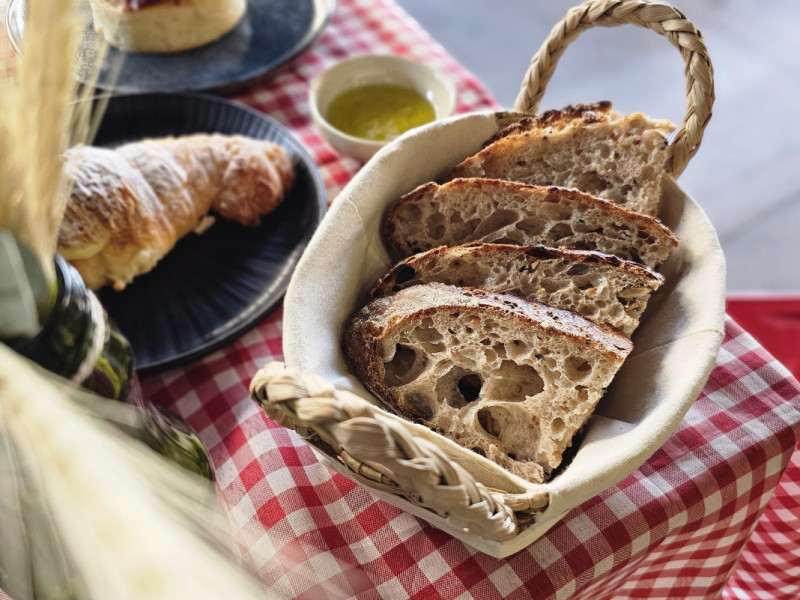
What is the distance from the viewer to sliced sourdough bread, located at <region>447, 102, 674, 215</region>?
0.94 m

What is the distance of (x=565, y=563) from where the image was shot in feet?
2.70

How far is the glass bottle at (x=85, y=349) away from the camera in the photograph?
1.88 ft

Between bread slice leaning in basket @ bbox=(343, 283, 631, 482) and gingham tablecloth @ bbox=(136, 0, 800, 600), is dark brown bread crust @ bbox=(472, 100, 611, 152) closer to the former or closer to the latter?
bread slice leaning in basket @ bbox=(343, 283, 631, 482)

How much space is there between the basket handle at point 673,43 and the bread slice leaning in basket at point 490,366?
29 cm

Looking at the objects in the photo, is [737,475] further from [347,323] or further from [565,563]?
[347,323]

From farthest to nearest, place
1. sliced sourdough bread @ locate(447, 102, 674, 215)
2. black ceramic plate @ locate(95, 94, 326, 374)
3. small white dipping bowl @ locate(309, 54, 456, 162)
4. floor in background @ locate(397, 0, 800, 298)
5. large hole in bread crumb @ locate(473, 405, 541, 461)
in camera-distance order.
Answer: floor in background @ locate(397, 0, 800, 298) → small white dipping bowl @ locate(309, 54, 456, 162) → black ceramic plate @ locate(95, 94, 326, 374) → sliced sourdough bread @ locate(447, 102, 674, 215) → large hole in bread crumb @ locate(473, 405, 541, 461)

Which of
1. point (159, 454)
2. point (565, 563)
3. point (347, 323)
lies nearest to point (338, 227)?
point (347, 323)

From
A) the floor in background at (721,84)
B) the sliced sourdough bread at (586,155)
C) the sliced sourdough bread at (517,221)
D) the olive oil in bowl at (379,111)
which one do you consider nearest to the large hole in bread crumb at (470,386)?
the sliced sourdough bread at (517,221)

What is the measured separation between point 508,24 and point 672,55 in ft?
2.38

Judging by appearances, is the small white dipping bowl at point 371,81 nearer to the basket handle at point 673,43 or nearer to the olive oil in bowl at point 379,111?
the olive oil in bowl at point 379,111

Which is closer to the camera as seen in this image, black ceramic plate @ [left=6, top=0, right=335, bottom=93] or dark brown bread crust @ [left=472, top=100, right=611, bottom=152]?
dark brown bread crust @ [left=472, top=100, right=611, bottom=152]

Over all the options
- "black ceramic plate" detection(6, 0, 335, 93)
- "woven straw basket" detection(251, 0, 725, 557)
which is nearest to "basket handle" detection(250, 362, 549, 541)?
"woven straw basket" detection(251, 0, 725, 557)

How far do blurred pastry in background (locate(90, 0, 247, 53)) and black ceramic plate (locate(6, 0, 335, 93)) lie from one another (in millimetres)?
17

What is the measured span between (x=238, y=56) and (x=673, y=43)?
948mm
